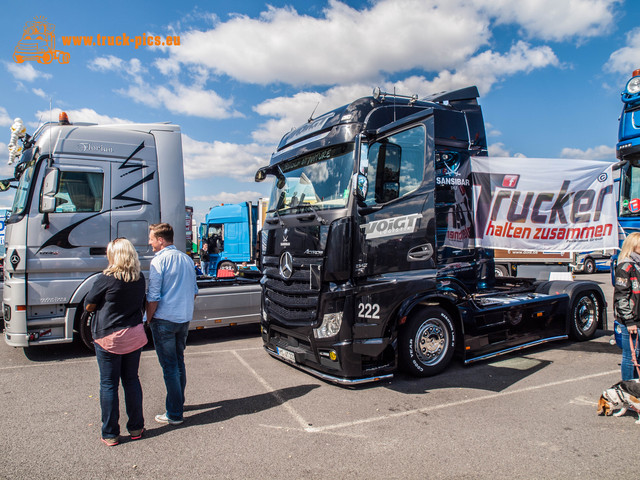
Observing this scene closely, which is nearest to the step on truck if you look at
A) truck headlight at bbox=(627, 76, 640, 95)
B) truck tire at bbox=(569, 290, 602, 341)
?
truck tire at bbox=(569, 290, 602, 341)

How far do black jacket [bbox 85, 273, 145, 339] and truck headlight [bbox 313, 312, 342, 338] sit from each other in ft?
6.69

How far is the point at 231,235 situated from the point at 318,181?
1496 centimetres

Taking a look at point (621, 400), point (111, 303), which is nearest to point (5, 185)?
point (111, 303)

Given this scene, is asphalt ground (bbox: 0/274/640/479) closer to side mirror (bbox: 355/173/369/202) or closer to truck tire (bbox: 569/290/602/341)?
truck tire (bbox: 569/290/602/341)

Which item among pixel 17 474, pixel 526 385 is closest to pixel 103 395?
pixel 17 474

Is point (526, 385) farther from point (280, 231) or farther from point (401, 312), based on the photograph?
point (280, 231)

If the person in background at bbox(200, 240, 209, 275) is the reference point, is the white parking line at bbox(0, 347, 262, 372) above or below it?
below

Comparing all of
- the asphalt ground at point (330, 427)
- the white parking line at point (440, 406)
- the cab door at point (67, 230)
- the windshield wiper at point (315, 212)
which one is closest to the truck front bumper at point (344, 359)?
the asphalt ground at point (330, 427)

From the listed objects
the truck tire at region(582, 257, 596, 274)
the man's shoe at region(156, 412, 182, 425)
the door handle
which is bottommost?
the man's shoe at region(156, 412, 182, 425)

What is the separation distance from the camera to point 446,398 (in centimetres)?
488

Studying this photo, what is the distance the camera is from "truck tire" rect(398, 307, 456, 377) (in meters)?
5.29

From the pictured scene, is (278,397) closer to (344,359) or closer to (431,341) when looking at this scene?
(344,359)

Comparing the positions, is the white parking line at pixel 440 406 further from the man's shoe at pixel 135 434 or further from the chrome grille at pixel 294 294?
the man's shoe at pixel 135 434

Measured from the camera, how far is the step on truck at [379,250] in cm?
493
